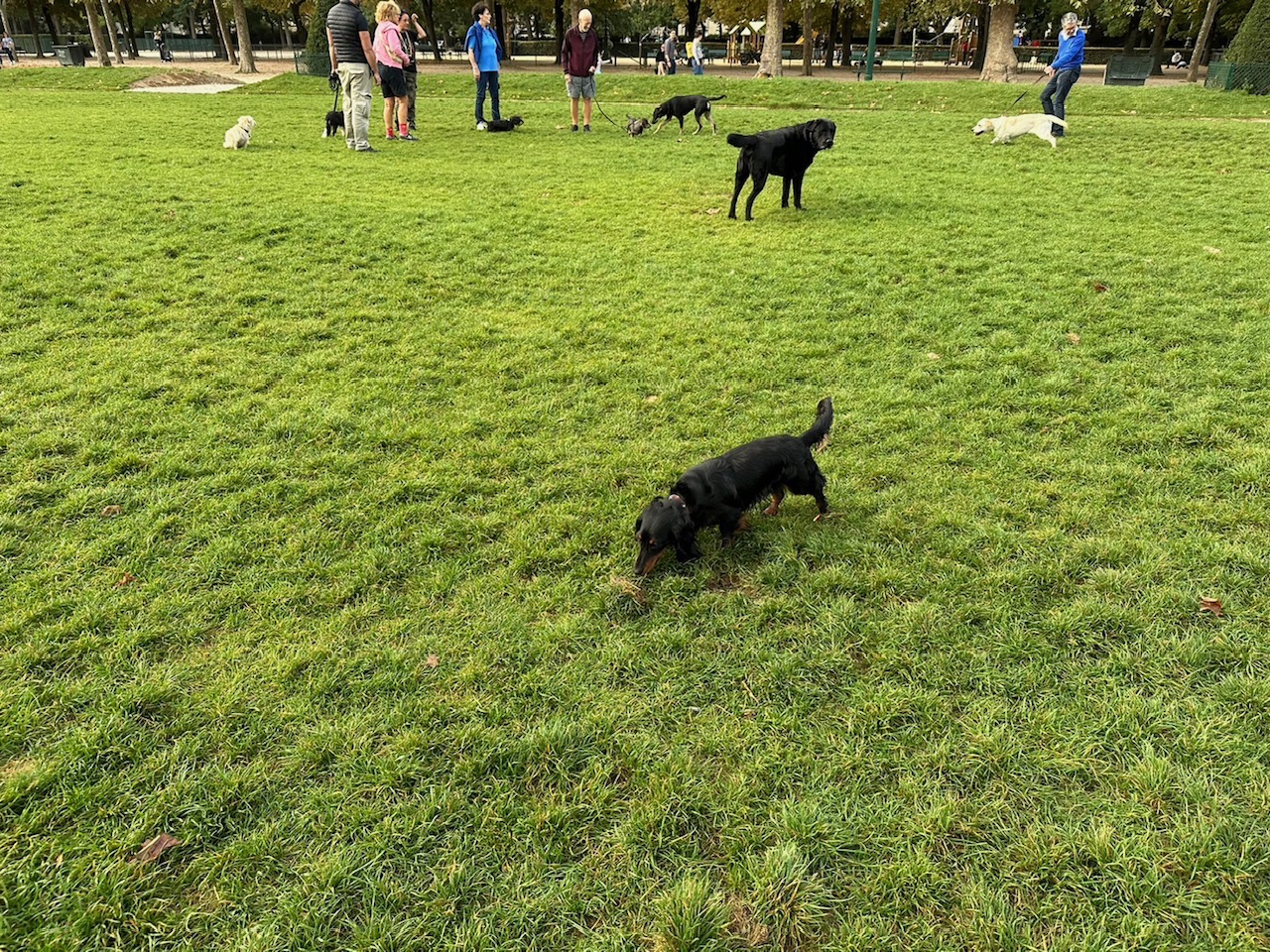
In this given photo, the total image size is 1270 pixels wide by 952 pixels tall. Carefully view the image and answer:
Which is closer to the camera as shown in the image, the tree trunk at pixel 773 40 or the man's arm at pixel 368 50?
the man's arm at pixel 368 50

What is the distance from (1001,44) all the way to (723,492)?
26411 millimetres

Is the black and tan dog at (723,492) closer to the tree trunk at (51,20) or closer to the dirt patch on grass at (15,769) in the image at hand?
the dirt patch on grass at (15,769)

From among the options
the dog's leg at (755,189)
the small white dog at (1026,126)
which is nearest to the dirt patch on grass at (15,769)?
the dog's leg at (755,189)

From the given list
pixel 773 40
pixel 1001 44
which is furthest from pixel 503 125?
pixel 1001 44

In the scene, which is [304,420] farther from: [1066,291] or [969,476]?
[1066,291]

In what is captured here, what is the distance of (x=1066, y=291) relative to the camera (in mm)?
6285

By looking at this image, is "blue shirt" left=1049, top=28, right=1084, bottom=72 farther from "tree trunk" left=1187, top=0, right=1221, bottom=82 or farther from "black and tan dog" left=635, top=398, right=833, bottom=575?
"tree trunk" left=1187, top=0, right=1221, bottom=82

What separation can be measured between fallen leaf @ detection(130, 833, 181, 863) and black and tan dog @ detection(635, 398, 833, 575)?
1.83 m

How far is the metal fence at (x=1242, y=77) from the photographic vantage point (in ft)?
59.4

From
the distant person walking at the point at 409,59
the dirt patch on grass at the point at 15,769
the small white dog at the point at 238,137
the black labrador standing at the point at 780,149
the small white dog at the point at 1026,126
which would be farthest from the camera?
the distant person walking at the point at 409,59

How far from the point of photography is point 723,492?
3.13m

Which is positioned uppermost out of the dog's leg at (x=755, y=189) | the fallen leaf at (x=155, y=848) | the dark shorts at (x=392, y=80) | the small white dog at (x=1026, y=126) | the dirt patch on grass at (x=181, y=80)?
the dirt patch on grass at (x=181, y=80)

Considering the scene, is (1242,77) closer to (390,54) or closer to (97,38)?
(390,54)

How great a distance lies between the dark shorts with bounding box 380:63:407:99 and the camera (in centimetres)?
1180
